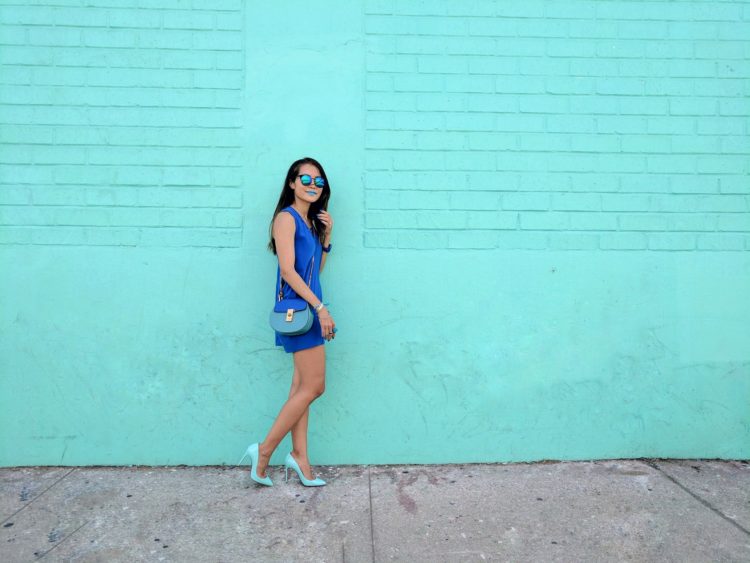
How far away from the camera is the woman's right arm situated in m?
3.16

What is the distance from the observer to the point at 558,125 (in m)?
3.74

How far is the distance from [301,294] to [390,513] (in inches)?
50.6

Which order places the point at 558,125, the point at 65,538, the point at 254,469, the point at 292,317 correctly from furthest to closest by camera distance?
the point at 558,125, the point at 254,469, the point at 292,317, the point at 65,538

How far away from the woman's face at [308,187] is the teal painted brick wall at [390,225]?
0.33 m

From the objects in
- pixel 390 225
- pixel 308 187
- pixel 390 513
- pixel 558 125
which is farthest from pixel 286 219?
pixel 558 125

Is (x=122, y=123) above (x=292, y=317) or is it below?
above

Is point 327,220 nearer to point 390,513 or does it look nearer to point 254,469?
point 254,469

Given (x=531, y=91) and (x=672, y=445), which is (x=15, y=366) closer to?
(x=531, y=91)

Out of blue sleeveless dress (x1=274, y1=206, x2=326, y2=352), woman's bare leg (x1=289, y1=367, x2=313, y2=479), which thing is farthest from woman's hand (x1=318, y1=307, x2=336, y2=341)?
woman's bare leg (x1=289, y1=367, x2=313, y2=479)

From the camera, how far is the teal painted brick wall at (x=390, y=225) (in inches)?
143

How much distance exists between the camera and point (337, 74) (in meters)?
3.68

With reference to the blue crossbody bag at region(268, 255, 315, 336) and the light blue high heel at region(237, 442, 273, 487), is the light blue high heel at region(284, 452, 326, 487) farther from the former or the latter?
the blue crossbody bag at region(268, 255, 315, 336)

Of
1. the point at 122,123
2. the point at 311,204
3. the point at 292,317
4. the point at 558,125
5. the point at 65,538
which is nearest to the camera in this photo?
the point at 65,538

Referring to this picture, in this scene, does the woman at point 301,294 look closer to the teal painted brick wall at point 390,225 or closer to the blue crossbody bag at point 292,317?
the blue crossbody bag at point 292,317
